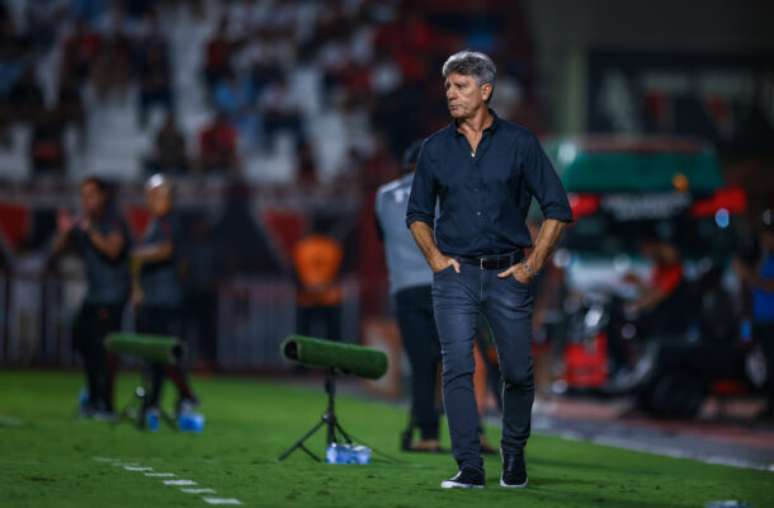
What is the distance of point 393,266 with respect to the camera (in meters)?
12.5

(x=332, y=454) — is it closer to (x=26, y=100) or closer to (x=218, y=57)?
(x=26, y=100)

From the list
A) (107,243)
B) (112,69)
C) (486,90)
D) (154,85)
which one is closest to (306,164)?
(154,85)

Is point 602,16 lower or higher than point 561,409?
higher

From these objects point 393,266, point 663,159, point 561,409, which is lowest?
point 561,409

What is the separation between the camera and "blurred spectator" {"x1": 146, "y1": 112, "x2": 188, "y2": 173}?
26.7 metres

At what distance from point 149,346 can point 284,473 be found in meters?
4.02

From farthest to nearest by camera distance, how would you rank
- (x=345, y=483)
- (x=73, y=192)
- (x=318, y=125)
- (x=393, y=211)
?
(x=318, y=125) < (x=73, y=192) < (x=393, y=211) < (x=345, y=483)

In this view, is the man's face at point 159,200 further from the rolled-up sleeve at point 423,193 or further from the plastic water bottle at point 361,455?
the rolled-up sleeve at point 423,193

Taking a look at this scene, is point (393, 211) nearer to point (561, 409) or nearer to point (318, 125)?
point (561, 409)

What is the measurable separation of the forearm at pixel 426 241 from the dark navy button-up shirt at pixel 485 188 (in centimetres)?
4

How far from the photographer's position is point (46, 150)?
86.9 ft

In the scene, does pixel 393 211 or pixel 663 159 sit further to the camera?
pixel 663 159

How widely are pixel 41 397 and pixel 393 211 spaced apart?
7.51 meters

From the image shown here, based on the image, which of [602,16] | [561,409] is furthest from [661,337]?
[602,16]
